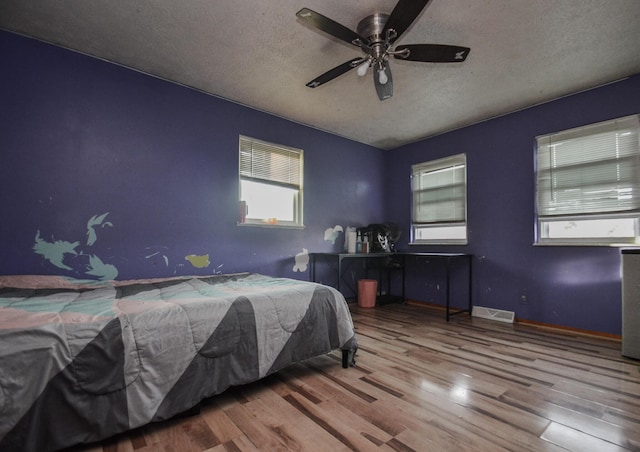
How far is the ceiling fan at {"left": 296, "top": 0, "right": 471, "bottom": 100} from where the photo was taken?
1.87 metres

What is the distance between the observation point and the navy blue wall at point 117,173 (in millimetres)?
2395

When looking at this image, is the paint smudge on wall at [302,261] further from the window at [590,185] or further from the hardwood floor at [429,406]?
the window at [590,185]

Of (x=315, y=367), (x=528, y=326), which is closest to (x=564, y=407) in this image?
(x=315, y=367)

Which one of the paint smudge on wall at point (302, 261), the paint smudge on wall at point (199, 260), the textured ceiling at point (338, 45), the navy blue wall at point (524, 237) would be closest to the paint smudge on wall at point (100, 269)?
the paint smudge on wall at point (199, 260)

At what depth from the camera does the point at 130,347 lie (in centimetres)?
139

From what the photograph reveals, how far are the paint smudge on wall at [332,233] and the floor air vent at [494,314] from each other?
7.00ft

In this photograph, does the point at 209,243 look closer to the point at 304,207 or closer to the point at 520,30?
the point at 304,207

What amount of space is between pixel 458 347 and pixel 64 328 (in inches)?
113

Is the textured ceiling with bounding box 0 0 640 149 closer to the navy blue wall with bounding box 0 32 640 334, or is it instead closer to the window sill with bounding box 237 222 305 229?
the navy blue wall with bounding box 0 32 640 334

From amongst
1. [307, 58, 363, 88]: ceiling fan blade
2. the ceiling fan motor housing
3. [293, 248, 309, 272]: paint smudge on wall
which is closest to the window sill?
[293, 248, 309, 272]: paint smudge on wall

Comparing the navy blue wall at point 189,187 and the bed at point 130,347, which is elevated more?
the navy blue wall at point 189,187

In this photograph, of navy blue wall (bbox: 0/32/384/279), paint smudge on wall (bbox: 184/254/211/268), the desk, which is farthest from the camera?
the desk

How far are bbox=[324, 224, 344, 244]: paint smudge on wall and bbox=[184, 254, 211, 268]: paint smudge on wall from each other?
178 centimetres

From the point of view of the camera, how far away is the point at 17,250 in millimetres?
2342
